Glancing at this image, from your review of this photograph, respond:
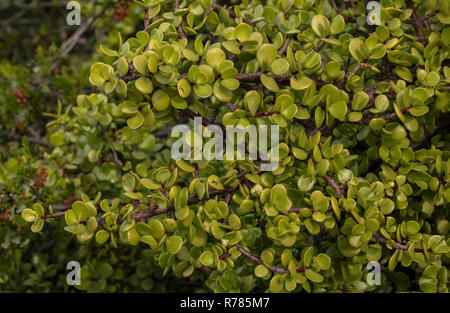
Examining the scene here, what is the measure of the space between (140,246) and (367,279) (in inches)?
33.6

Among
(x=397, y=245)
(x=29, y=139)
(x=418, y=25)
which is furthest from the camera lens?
(x=29, y=139)

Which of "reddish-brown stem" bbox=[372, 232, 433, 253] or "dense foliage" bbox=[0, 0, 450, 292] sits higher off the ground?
"dense foliage" bbox=[0, 0, 450, 292]

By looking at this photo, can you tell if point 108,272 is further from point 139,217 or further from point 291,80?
point 291,80

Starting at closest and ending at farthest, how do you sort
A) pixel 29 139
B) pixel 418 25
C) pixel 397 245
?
pixel 397 245
pixel 418 25
pixel 29 139

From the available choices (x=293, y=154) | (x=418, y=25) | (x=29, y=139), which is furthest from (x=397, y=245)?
(x=29, y=139)

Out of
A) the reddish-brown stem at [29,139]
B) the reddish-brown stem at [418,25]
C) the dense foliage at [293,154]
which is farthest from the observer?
the reddish-brown stem at [29,139]

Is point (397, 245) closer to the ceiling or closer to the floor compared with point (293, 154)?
closer to the floor

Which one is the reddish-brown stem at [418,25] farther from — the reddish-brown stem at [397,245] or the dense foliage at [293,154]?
the reddish-brown stem at [397,245]

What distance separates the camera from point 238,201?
1109 mm

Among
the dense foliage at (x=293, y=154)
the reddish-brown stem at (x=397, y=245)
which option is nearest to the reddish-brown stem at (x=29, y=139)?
the dense foliage at (x=293, y=154)

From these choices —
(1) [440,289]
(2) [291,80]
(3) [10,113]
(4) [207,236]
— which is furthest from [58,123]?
(1) [440,289]

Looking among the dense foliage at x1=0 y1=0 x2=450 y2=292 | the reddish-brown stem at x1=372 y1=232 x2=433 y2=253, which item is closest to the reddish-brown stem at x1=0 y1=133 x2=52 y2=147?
the dense foliage at x1=0 y1=0 x2=450 y2=292

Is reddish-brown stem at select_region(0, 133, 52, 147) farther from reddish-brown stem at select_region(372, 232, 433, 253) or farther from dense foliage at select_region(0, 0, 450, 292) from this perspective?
reddish-brown stem at select_region(372, 232, 433, 253)

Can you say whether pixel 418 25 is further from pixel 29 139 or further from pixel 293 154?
pixel 29 139
